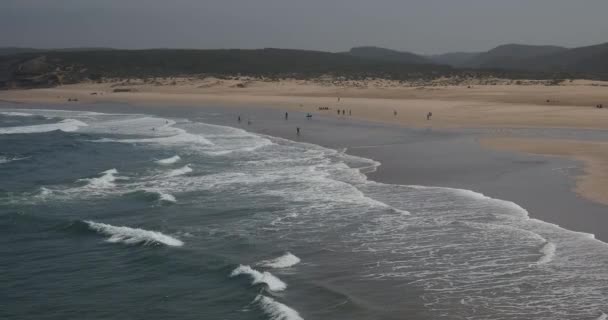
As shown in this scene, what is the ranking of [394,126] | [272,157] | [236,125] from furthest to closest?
[236,125]
[394,126]
[272,157]

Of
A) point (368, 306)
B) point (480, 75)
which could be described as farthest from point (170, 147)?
point (480, 75)

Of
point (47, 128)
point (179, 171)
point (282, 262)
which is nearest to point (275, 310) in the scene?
point (282, 262)

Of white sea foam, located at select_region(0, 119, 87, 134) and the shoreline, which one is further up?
the shoreline

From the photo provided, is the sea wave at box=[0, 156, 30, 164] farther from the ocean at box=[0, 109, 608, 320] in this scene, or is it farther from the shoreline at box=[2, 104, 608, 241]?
the shoreline at box=[2, 104, 608, 241]

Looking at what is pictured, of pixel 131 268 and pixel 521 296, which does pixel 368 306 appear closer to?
pixel 521 296

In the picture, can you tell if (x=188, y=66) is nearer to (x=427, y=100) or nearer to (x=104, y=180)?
(x=427, y=100)

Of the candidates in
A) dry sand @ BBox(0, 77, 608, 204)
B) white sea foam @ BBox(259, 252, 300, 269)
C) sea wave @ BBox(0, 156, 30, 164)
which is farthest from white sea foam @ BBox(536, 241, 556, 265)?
sea wave @ BBox(0, 156, 30, 164)
